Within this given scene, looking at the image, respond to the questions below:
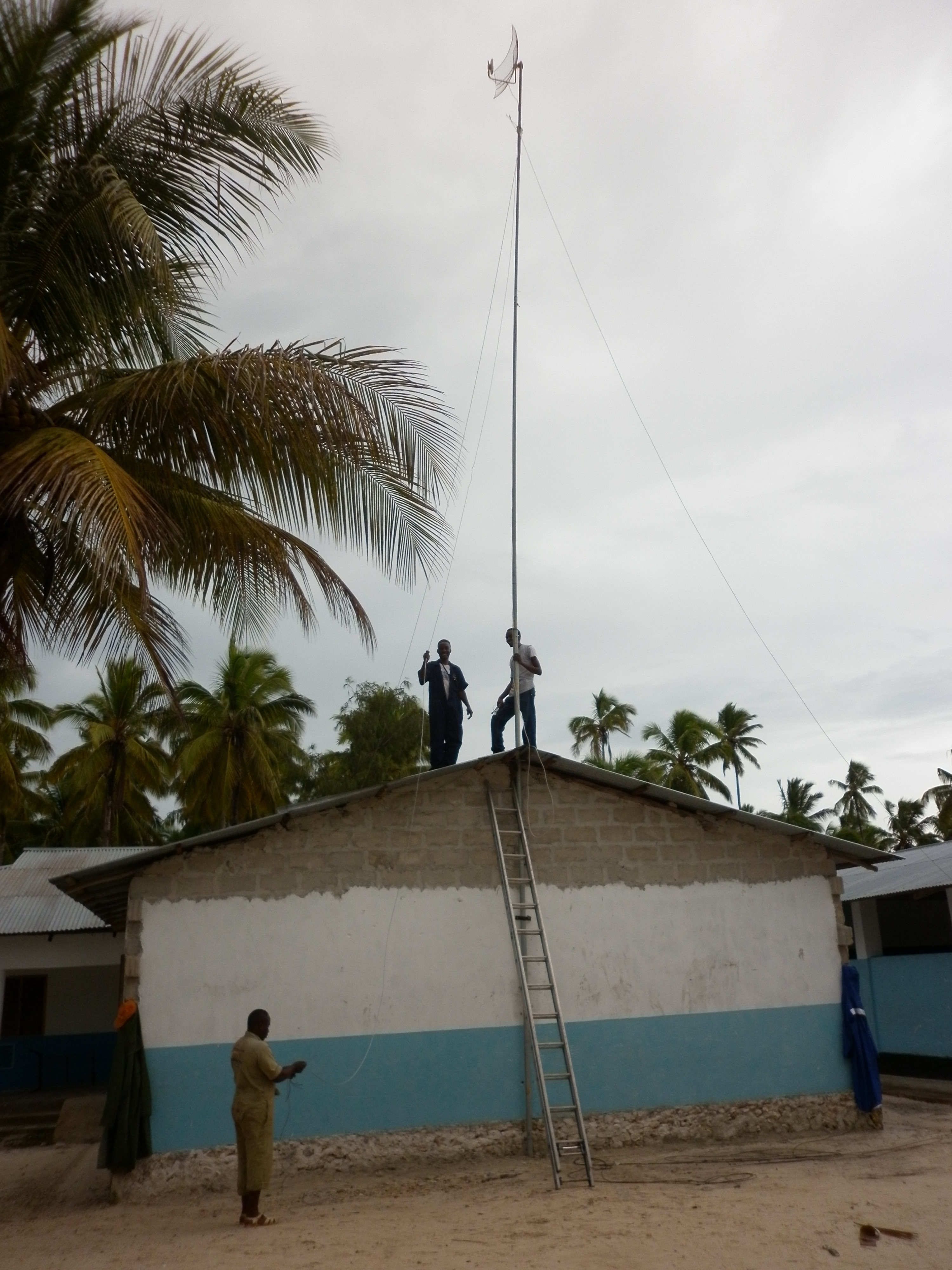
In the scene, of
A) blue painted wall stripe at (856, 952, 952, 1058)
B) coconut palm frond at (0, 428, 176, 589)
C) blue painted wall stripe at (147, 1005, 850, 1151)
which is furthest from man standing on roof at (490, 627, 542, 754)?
blue painted wall stripe at (856, 952, 952, 1058)

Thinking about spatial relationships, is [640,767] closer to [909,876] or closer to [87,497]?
[909,876]

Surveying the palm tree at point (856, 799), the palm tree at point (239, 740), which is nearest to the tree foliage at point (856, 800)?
the palm tree at point (856, 799)

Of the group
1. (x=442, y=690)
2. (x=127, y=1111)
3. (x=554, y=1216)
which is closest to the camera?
(x=554, y=1216)

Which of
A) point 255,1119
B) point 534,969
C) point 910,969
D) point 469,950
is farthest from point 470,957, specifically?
point 910,969

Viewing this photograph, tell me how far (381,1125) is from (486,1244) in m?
2.64

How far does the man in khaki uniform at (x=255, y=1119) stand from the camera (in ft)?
23.4

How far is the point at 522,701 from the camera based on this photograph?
10.7 m

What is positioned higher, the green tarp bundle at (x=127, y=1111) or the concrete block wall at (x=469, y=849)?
the concrete block wall at (x=469, y=849)

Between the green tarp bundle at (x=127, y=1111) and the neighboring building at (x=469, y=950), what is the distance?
159 mm

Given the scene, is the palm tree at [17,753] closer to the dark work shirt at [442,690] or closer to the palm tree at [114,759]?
the palm tree at [114,759]

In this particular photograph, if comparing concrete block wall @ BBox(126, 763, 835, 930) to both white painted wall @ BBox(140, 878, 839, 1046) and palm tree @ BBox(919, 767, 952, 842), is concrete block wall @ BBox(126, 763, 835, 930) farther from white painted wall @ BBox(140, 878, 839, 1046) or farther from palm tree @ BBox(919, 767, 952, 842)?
palm tree @ BBox(919, 767, 952, 842)

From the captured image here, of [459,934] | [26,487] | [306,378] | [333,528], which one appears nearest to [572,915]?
[459,934]

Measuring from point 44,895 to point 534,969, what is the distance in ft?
43.3

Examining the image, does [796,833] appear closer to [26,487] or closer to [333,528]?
[333,528]
